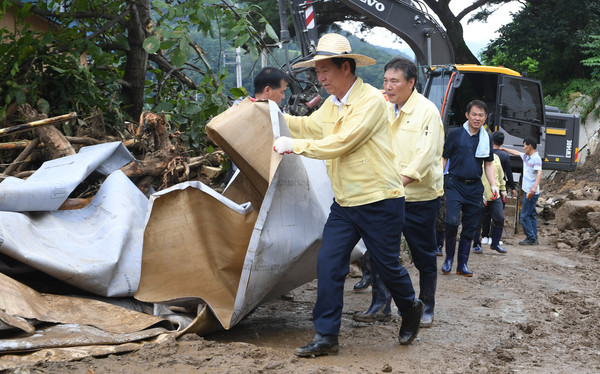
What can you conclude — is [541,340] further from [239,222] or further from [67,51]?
[67,51]

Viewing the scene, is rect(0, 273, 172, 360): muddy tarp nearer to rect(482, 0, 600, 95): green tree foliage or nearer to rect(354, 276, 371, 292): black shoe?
rect(354, 276, 371, 292): black shoe

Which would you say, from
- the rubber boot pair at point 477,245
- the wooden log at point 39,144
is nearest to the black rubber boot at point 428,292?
the wooden log at point 39,144

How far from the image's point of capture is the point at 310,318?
17.0ft

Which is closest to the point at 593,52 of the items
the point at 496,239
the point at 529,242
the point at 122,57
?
the point at 529,242

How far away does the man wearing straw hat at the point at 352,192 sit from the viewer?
4.15 meters

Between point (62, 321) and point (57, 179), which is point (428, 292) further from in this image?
point (57, 179)

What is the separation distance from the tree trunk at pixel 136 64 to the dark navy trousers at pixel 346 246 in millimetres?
4188

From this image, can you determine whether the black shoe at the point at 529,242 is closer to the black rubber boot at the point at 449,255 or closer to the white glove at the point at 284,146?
the black rubber boot at the point at 449,255

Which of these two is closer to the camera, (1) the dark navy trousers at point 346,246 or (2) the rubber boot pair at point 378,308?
(1) the dark navy trousers at point 346,246

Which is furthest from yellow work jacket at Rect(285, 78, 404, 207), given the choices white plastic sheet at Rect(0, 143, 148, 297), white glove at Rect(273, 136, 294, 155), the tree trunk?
A: the tree trunk

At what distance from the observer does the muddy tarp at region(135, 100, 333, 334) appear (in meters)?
4.39

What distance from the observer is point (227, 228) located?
457 cm

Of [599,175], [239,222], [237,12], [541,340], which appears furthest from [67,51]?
[599,175]

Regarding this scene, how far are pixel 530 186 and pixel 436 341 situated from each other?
686 cm
